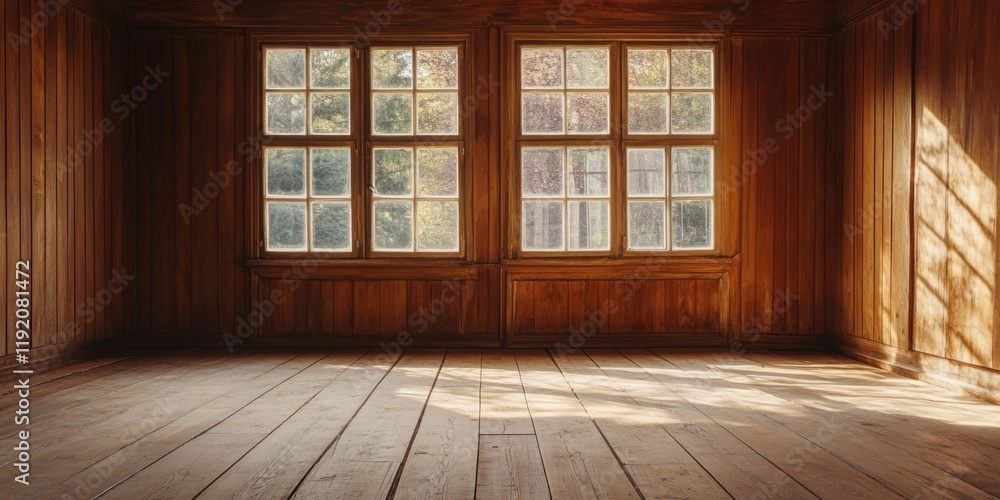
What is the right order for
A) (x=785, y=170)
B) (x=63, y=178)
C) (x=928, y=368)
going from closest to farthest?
(x=928, y=368), (x=63, y=178), (x=785, y=170)

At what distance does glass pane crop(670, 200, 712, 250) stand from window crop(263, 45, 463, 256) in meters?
1.72

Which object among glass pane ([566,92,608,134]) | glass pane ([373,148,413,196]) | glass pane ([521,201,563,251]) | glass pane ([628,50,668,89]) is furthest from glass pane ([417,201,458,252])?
glass pane ([628,50,668,89])

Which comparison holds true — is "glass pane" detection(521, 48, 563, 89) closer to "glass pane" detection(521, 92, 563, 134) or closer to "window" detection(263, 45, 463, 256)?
"glass pane" detection(521, 92, 563, 134)

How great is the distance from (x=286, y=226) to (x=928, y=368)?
4.58 metres

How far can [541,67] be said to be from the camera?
18.0ft

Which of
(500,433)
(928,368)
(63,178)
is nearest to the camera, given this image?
(500,433)

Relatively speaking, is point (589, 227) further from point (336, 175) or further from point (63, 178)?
point (63, 178)

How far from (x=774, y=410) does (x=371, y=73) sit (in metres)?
3.82

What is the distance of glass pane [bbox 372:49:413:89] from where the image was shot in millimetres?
5461

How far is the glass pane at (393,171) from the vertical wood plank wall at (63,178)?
1967 millimetres

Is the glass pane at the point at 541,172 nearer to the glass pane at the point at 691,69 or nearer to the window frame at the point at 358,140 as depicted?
the window frame at the point at 358,140

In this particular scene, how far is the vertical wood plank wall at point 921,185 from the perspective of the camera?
3.79 metres

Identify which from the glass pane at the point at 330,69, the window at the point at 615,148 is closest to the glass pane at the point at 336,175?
the glass pane at the point at 330,69

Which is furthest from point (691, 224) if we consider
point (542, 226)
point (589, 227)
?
point (542, 226)
